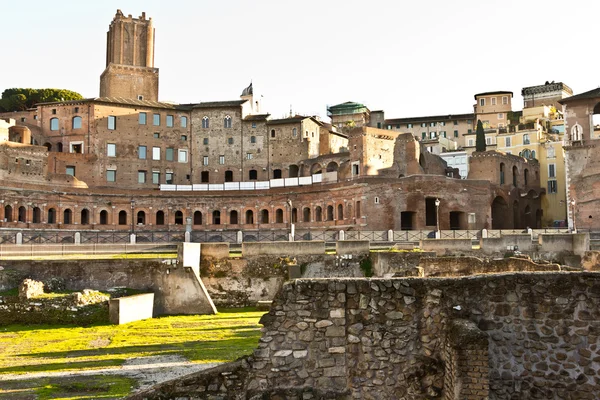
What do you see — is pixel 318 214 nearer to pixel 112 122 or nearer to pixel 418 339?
pixel 112 122

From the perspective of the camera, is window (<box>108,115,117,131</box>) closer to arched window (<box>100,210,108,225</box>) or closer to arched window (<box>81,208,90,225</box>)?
arched window (<box>100,210,108,225</box>)

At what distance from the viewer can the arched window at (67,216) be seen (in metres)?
65.9

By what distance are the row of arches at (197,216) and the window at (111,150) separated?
920cm

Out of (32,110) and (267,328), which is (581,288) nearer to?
(267,328)

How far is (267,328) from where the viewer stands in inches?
422

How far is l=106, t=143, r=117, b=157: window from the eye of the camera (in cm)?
7478

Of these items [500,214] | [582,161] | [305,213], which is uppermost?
[582,161]

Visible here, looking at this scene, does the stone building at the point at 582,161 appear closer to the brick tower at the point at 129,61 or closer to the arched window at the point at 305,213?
the arched window at the point at 305,213

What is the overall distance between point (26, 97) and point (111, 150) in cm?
2388

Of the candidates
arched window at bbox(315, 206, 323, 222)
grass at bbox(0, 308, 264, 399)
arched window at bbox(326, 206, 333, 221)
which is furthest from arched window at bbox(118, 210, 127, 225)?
grass at bbox(0, 308, 264, 399)

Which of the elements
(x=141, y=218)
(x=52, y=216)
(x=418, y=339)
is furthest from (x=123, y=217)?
(x=418, y=339)

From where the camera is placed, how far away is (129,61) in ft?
283

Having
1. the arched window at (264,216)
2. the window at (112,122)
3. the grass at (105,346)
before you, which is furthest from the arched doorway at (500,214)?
the window at (112,122)

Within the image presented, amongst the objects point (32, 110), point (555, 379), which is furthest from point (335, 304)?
point (32, 110)
